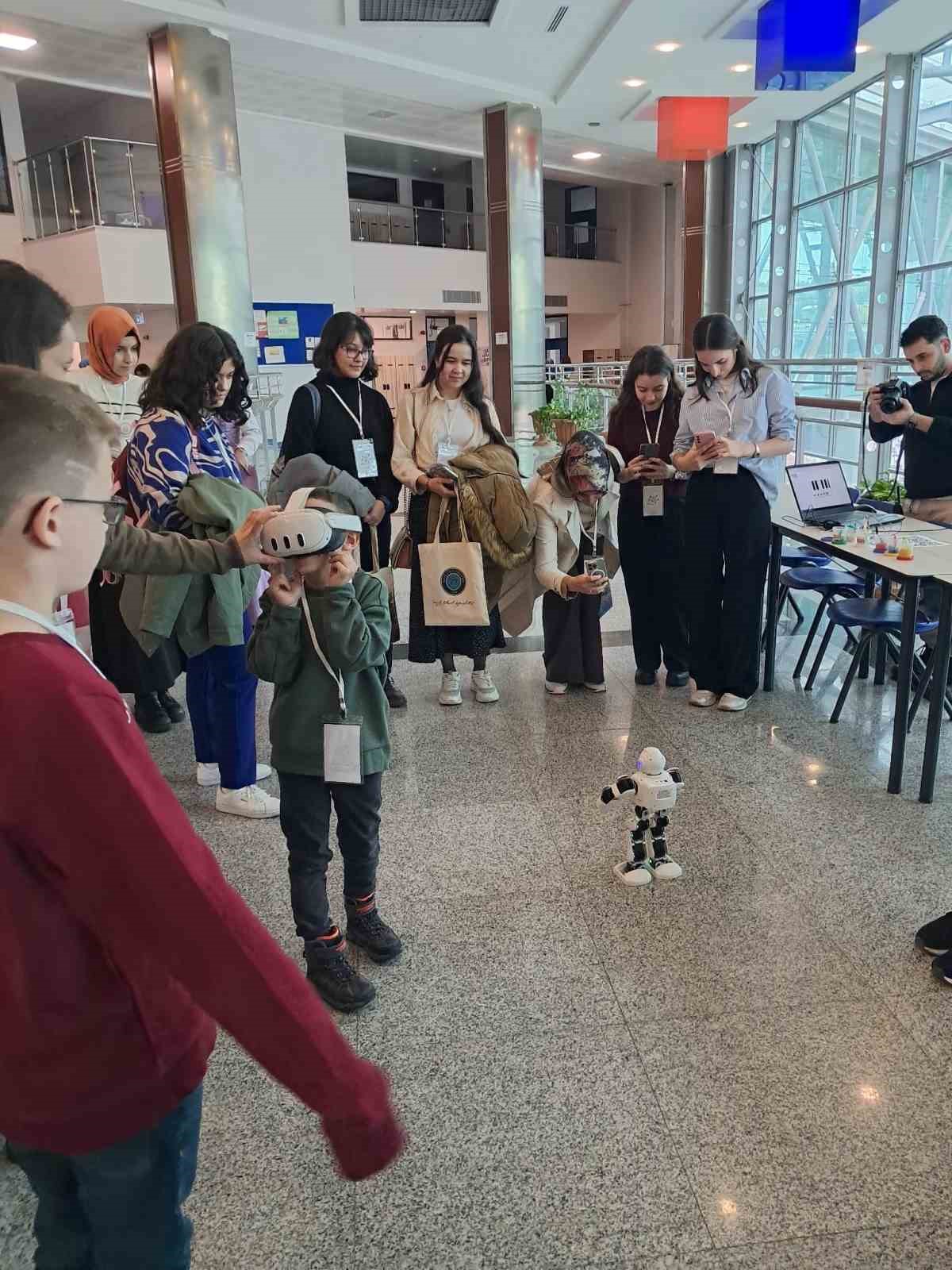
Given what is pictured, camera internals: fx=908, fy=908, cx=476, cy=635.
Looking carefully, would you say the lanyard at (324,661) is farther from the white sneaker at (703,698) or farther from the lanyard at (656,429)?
the lanyard at (656,429)

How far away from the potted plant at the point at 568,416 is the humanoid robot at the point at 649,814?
864 cm

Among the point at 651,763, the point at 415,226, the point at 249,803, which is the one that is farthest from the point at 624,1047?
the point at 415,226

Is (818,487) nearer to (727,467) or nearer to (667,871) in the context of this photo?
(727,467)

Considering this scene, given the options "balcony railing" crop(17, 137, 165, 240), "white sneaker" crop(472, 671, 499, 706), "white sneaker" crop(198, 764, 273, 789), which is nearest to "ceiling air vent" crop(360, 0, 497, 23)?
"balcony railing" crop(17, 137, 165, 240)

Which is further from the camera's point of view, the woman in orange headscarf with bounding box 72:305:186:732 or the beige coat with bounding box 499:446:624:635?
the beige coat with bounding box 499:446:624:635

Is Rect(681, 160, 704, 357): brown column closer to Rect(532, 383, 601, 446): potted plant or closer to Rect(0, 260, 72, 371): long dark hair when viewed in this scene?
Rect(532, 383, 601, 446): potted plant

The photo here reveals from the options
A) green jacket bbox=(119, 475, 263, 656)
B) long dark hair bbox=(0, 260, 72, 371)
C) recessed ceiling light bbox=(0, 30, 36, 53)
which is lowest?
green jacket bbox=(119, 475, 263, 656)

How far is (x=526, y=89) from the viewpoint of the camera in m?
10.5

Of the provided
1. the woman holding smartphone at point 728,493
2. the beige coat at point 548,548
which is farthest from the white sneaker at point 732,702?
the beige coat at point 548,548

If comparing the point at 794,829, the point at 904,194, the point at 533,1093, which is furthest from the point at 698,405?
the point at 904,194

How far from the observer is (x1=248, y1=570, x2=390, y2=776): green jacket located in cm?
199

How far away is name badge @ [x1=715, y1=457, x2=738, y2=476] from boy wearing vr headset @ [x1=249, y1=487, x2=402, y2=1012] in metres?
1.98

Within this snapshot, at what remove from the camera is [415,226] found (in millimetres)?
15398

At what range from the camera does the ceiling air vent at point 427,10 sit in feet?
25.4
